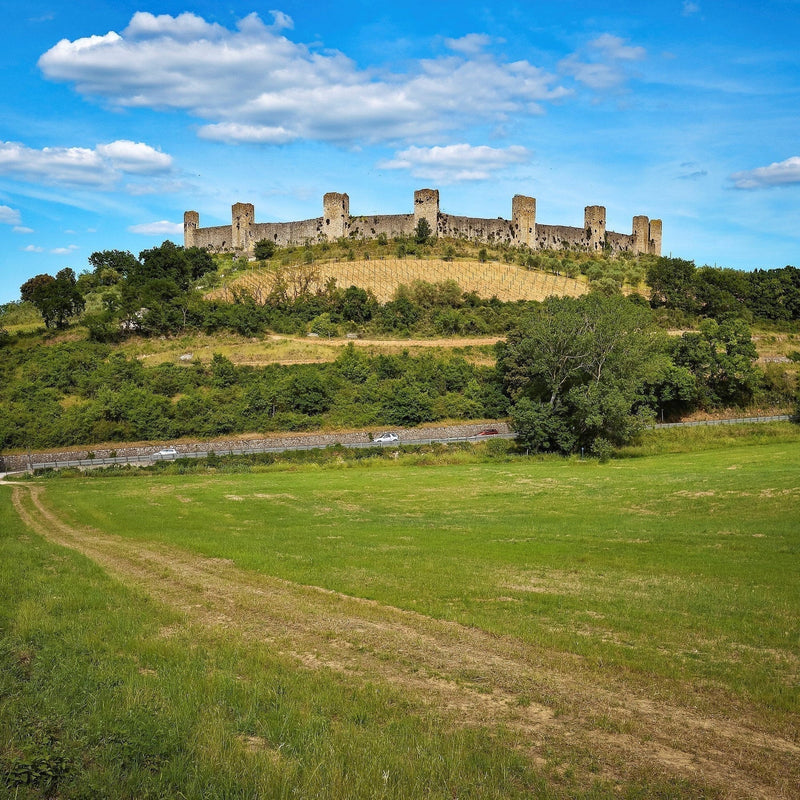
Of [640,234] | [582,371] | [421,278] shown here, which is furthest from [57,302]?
[640,234]

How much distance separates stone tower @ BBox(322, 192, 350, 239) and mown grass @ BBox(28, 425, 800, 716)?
6302cm

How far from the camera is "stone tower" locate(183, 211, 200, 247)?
346ft

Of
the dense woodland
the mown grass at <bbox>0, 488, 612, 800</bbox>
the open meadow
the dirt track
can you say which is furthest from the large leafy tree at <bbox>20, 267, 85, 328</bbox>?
the mown grass at <bbox>0, 488, 612, 800</bbox>

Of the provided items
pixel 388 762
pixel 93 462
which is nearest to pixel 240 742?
pixel 388 762

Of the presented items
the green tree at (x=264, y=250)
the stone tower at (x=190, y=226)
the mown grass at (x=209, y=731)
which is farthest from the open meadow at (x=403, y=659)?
the stone tower at (x=190, y=226)

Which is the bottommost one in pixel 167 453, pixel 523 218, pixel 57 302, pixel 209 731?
pixel 167 453

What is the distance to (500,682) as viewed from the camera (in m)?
9.30

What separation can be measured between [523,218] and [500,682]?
96.7 m

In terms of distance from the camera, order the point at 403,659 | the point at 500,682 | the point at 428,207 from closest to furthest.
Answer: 1. the point at 500,682
2. the point at 403,659
3. the point at 428,207

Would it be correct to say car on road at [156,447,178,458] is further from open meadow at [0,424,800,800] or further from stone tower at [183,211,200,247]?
stone tower at [183,211,200,247]

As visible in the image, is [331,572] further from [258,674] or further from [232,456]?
[232,456]

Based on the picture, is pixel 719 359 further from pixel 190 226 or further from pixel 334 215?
pixel 190 226

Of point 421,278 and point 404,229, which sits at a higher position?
Answer: point 404,229

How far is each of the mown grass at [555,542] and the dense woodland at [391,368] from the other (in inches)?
347
